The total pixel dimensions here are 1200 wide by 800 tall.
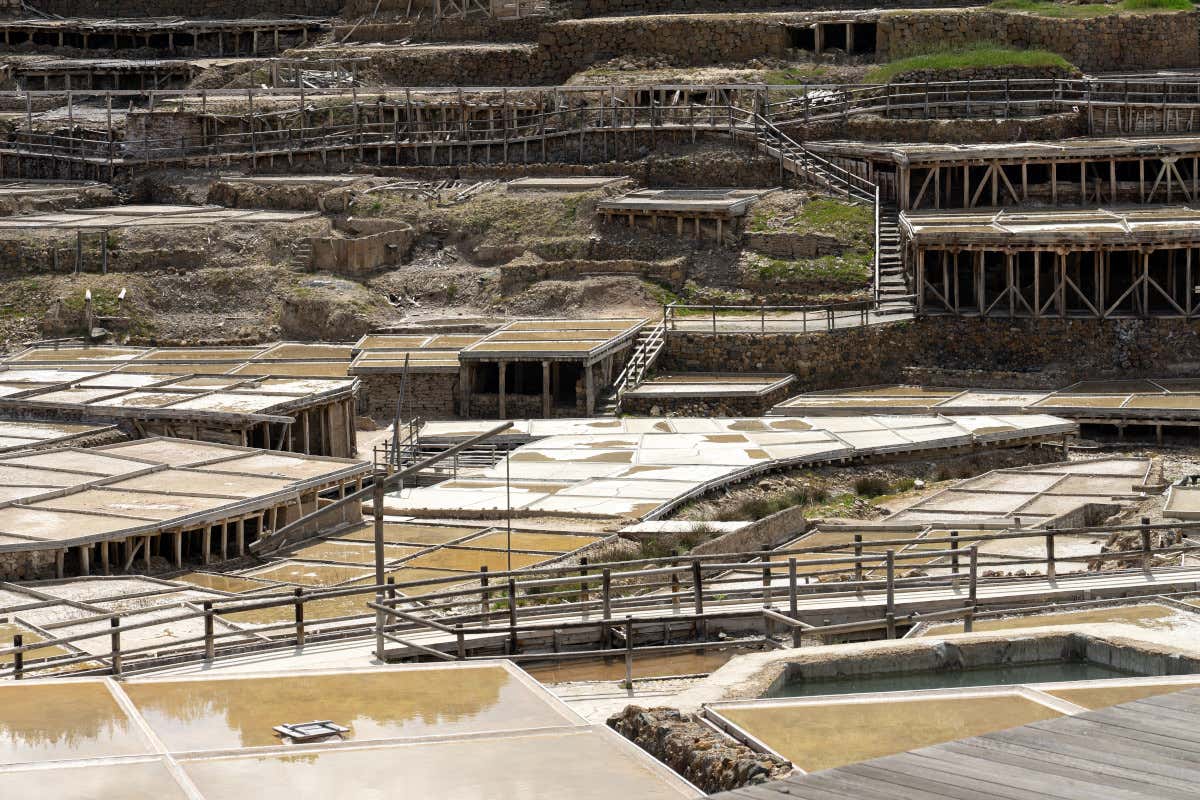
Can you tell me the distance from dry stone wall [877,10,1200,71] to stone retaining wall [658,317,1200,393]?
17500mm

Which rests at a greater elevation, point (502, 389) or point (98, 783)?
point (98, 783)

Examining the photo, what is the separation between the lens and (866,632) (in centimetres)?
2211

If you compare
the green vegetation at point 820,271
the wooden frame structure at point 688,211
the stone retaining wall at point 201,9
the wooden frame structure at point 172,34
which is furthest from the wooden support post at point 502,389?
the stone retaining wall at point 201,9

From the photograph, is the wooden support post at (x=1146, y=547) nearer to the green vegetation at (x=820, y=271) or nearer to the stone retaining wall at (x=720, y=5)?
the green vegetation at (x=820, y=271)

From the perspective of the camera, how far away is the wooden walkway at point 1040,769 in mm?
12914

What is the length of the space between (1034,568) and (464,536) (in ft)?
30.8

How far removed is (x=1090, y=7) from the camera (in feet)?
213

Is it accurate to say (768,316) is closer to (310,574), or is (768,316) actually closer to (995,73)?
(995,73)

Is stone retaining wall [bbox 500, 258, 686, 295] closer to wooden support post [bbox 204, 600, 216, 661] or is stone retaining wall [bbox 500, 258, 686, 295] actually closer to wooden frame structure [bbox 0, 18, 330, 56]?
wooden frame structure [bbox 0, 18, 330, 56]

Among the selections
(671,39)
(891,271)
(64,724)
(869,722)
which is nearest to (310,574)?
(64,724)

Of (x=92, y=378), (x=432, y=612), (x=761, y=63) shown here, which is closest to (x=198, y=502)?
(x=432, y=612)

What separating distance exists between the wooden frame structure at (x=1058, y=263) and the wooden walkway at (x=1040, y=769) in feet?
112

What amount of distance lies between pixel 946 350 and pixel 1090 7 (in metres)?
20.7

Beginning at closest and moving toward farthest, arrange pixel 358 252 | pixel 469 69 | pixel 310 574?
pixel 310 574
pixel 358 252
pixel 469 69
